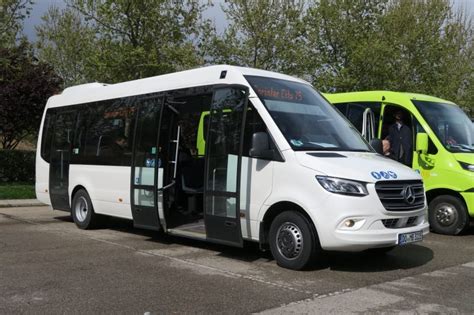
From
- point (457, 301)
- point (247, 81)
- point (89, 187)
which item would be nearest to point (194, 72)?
point (247, 81)

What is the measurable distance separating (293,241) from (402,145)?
4890 mm

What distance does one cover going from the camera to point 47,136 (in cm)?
1208

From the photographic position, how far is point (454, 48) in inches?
991

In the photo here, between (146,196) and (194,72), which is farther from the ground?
(194,72)

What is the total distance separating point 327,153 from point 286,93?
1.27 metres

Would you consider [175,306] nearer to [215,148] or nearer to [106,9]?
[215,148]

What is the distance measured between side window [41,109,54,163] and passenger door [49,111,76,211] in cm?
17

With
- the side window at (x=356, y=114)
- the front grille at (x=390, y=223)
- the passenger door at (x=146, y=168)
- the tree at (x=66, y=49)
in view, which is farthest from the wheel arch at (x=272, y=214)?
the tree at (x=66, y=49)

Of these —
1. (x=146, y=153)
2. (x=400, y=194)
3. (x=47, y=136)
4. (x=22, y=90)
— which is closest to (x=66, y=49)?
(x=22, y=90)

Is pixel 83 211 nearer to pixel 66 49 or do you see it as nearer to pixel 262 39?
pixel 262 39

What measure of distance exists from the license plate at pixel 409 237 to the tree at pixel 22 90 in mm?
16293

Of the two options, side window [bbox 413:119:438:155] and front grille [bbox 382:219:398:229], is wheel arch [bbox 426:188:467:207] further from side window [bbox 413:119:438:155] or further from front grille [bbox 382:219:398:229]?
front grille [bbox 382:219:398:229]

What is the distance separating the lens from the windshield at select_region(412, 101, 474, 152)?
10.6 meters

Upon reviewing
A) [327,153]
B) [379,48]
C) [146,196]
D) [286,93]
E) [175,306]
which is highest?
[379,48]
